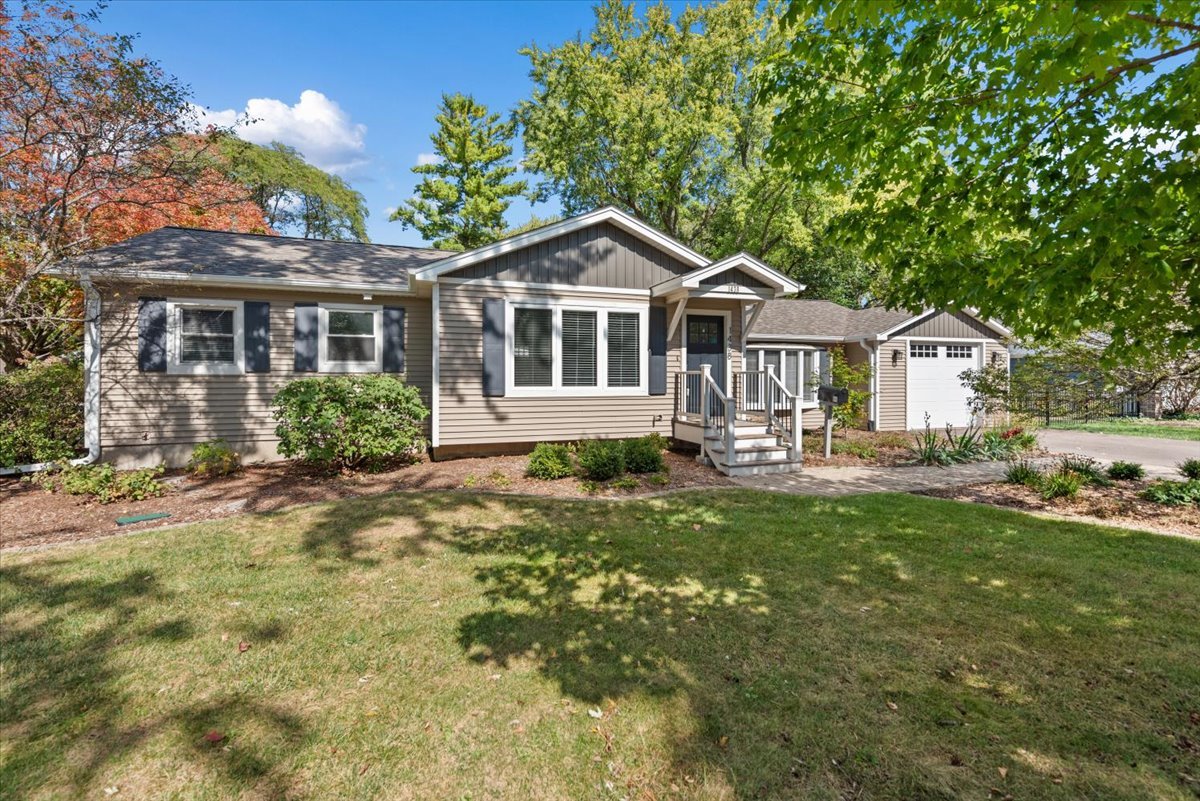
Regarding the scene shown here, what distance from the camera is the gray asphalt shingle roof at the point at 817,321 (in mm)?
15320

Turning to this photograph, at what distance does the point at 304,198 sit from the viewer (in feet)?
106

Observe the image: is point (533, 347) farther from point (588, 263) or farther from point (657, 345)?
point (657, 345)

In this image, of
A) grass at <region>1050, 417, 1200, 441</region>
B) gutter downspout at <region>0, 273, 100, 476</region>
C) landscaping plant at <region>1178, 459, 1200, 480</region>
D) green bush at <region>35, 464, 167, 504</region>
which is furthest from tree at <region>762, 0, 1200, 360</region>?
grass at <region>1050, 417, 1200, 441</region>

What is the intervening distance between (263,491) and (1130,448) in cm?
1912

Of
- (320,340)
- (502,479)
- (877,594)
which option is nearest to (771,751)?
(877,594)

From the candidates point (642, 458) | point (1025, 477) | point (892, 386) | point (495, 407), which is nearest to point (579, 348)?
point (495, 407)

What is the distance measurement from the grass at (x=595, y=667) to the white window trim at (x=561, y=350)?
172 inches

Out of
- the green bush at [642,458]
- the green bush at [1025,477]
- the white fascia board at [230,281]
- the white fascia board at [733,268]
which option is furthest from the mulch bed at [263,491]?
the green bush at [1025,477]

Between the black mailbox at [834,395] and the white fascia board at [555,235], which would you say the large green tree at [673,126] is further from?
the white fascia board at [555,235]

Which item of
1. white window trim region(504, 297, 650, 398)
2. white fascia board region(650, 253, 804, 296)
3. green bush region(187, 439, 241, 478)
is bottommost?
green bush region(187, 439, 241, 478)

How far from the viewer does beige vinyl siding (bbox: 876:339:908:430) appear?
1548cm

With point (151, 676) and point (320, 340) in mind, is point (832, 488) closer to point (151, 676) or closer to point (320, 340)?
point (151, 676)

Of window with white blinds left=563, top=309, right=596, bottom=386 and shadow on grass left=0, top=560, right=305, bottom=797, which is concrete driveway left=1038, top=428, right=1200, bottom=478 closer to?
window with white blinds left=563, top=309, right=596, bottom=386

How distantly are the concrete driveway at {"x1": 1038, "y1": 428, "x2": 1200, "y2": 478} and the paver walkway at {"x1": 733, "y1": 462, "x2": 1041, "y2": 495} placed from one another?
117 inches
